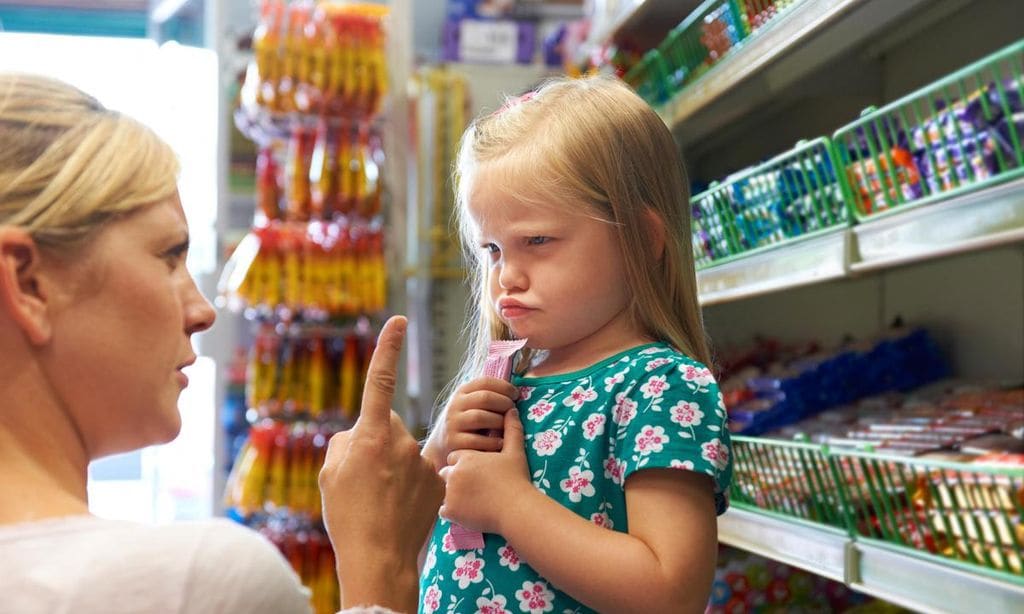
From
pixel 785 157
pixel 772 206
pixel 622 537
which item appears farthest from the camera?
pixel 772 206

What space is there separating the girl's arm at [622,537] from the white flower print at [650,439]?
0.08 feet

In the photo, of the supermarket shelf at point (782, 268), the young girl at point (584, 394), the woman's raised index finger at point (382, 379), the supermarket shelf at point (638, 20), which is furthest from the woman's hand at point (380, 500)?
the supermarket shelf at point (638, 20)

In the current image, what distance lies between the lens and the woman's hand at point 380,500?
1.07 metres

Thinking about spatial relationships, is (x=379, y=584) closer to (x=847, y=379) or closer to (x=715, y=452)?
(x=715, y=452)

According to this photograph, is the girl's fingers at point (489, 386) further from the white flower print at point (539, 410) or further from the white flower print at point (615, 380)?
the white flower print at point (615, 380)

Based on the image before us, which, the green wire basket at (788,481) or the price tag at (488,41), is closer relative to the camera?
the green wire basket at (788,481)

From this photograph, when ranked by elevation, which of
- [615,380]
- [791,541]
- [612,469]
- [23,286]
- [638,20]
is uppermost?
[638,20]

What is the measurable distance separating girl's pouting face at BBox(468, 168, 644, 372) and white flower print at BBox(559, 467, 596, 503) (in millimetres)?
159

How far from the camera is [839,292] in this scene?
9.01 ft

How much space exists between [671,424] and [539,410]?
0.20 m

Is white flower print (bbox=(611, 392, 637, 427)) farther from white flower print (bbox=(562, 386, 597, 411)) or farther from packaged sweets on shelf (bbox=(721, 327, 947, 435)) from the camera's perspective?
packaged sweets on shelf (bbox=(721, 327, 947, 435))

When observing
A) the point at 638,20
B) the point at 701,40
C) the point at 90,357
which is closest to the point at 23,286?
the point at 90,357

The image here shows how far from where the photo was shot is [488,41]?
4617 mm

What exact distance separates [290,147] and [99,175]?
306 cm
